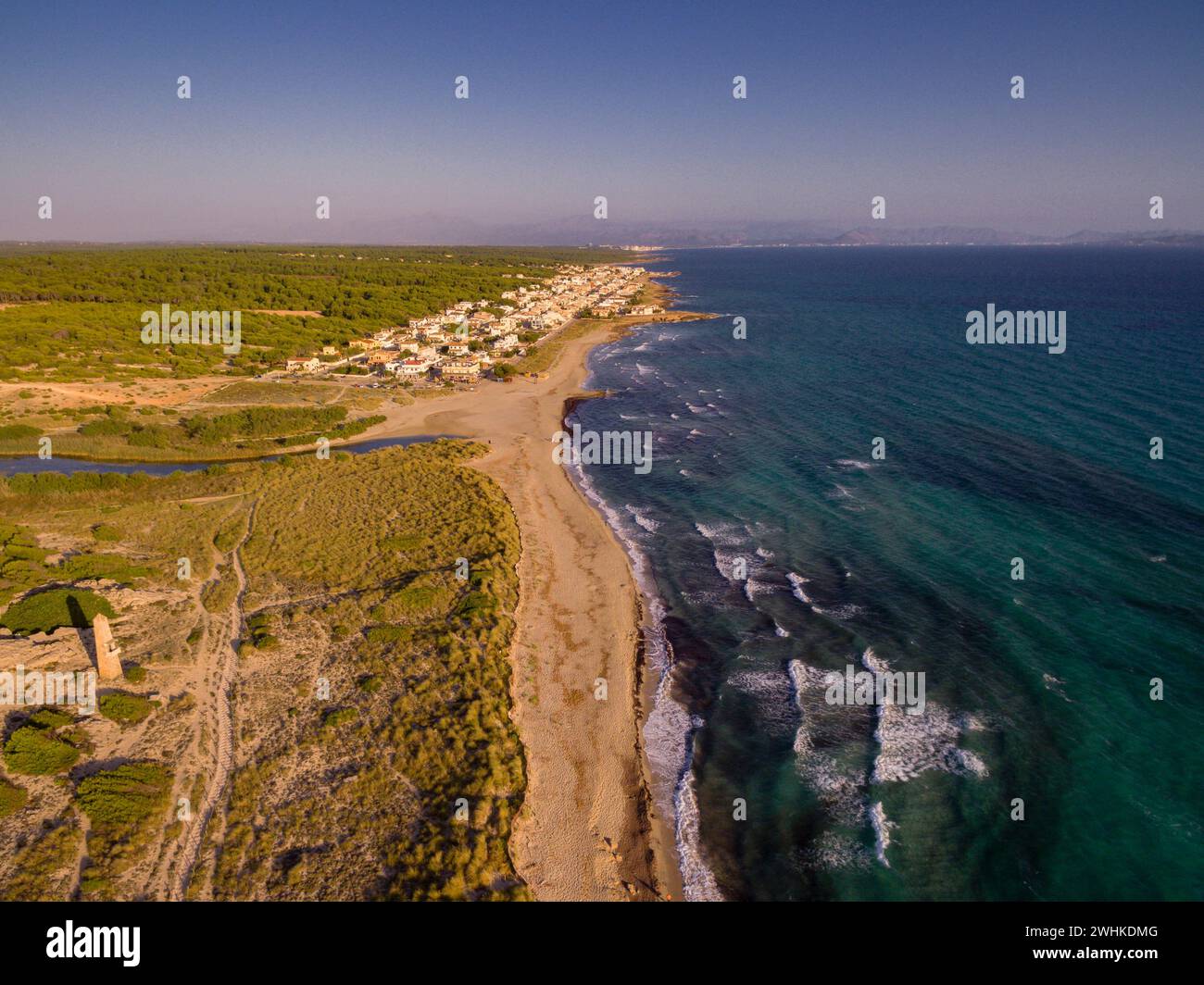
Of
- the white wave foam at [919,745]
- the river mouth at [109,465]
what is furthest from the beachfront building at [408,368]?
the white wave foam at [919,745]

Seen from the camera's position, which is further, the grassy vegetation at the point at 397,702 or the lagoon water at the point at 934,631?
the lagoon water at the point at 934,631

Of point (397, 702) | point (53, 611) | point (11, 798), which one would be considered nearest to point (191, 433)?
point (53, 611)

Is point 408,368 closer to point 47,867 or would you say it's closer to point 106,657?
point 106,657

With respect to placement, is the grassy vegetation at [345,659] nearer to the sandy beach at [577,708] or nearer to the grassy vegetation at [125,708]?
the grassy vegetation at [125,708]

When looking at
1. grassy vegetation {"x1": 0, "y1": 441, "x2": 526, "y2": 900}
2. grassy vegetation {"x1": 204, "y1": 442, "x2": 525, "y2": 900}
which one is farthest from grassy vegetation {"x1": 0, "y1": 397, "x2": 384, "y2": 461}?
grassy vegetation {"x1": 204, "y1": 442, "x2": 525, "y2": 900}

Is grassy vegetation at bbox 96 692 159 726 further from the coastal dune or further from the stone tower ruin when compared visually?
the coastal dune

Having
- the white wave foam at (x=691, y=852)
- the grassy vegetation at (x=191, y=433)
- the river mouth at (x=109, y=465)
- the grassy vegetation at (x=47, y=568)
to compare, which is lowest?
the white wave foam at (x=691, y=852)
